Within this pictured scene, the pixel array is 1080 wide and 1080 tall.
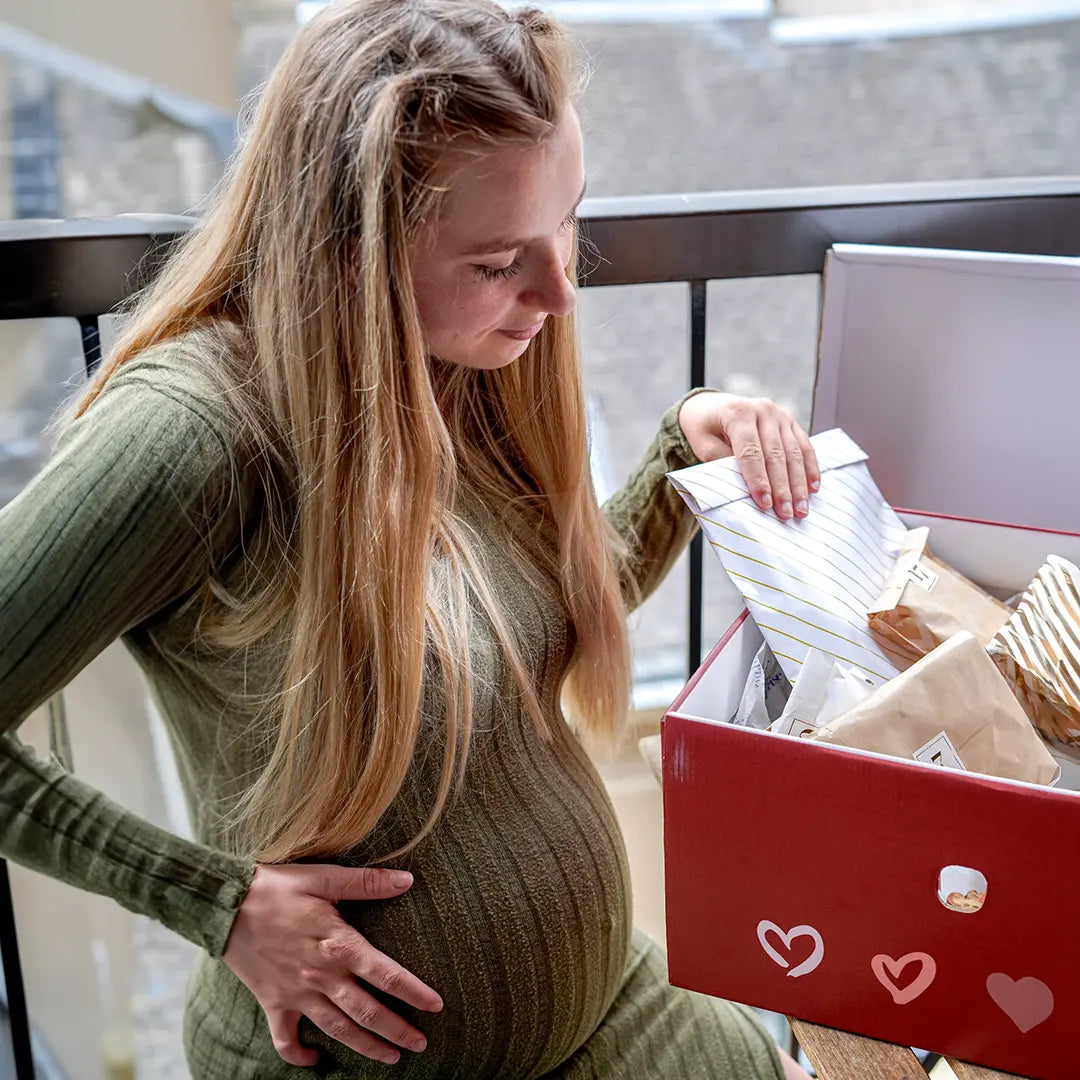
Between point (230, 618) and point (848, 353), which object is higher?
point (848, 353)

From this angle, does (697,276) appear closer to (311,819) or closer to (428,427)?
(428,427)

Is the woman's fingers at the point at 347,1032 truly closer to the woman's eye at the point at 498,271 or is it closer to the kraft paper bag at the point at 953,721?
the kraft paper bag at the point at 953,721

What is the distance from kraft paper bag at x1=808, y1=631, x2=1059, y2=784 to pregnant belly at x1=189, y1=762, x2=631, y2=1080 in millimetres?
301

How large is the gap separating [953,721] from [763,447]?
285 mm

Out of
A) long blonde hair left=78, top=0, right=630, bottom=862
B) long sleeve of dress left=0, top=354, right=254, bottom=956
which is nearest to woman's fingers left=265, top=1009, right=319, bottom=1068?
long blonde hair left=78, top=0, right=630, bottom=862

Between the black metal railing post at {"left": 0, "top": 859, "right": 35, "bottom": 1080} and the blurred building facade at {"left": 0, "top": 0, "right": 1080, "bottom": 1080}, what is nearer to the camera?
the black metal railing post at {"left": 0, "top": 859, "right": 35, "bottom": 1080}

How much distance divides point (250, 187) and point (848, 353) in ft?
1.82

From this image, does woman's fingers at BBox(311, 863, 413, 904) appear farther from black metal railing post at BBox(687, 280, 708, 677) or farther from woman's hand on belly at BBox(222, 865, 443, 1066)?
black metal railing post at BBox(687, 280, 708, 677)

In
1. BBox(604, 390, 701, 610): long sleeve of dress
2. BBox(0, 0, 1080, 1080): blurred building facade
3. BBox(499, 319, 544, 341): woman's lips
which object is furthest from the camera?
BBox(0, 0, 1080, 1080): blurred building facade

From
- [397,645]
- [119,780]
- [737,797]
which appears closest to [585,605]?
[397,645]

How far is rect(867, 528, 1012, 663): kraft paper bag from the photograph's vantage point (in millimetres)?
817

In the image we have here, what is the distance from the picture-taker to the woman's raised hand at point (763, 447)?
0.86 metres

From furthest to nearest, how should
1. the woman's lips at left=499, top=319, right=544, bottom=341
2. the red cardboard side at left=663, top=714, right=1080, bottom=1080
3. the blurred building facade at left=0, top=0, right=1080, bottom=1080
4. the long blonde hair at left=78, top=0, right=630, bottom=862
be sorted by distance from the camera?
the blurred building facade at left=0, top=0, right=1080, bottom=1080
the woman's lips at left=499, top=319, right=544, bottom=341
the long blonde hair at left=78, top=0, right=630, bottom=862
the red cardboard side at left=663, top=714, right=1080, bottom=1080

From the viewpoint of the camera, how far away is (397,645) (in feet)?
2.53
